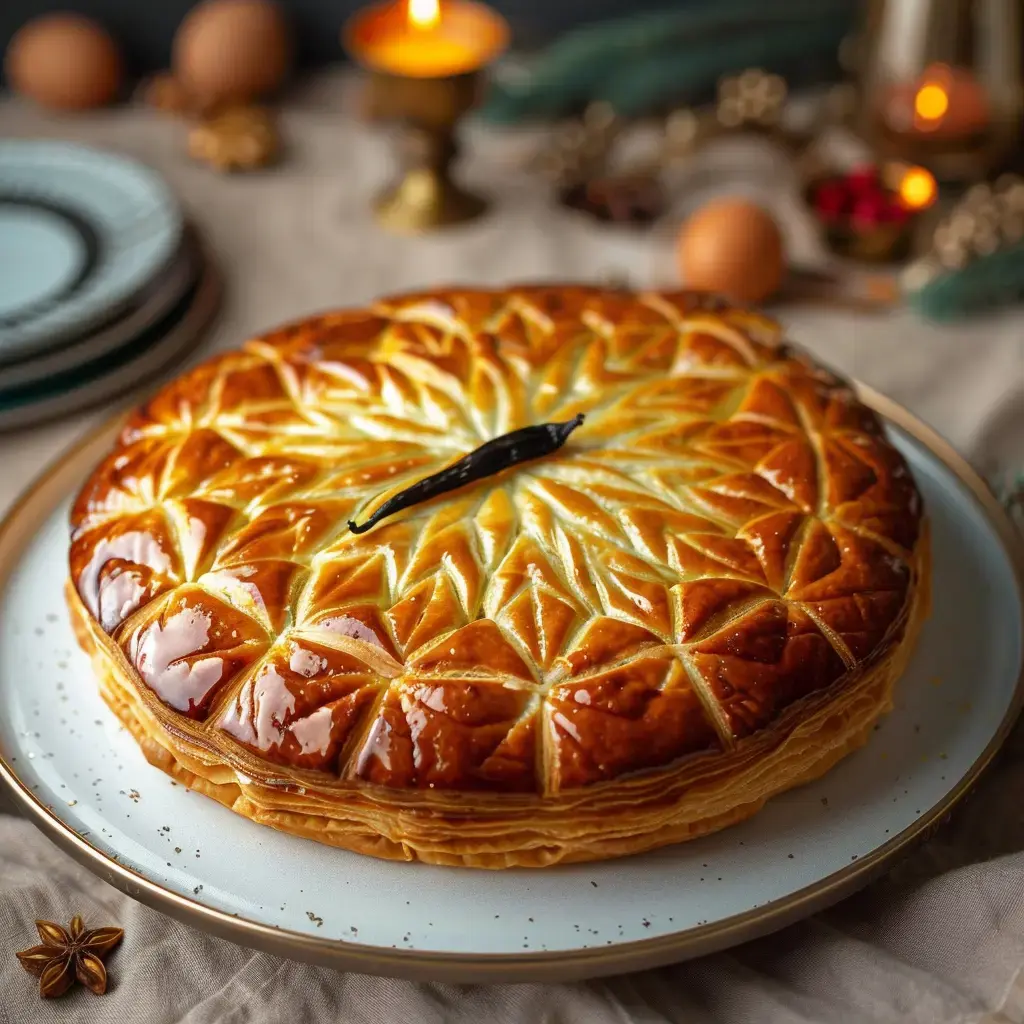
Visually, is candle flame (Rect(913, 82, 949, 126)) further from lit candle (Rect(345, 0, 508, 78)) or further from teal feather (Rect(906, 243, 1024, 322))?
lit candle (Rect(345, 0, 508, 78))

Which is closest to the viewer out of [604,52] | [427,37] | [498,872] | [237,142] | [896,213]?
[498,872]

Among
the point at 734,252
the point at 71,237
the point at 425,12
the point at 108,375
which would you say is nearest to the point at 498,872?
the point at 108,375

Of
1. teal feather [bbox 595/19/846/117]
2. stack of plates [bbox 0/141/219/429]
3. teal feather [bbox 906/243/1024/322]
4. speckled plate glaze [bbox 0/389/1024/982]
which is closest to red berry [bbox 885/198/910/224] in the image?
teal feather [bbox 906/243/1024/322]

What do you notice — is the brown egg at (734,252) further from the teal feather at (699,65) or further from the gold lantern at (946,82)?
the teal feather at (699,65)

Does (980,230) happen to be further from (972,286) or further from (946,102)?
(946,102)

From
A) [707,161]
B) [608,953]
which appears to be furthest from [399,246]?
[608,953]

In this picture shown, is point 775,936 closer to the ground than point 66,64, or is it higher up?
closer to the ground
